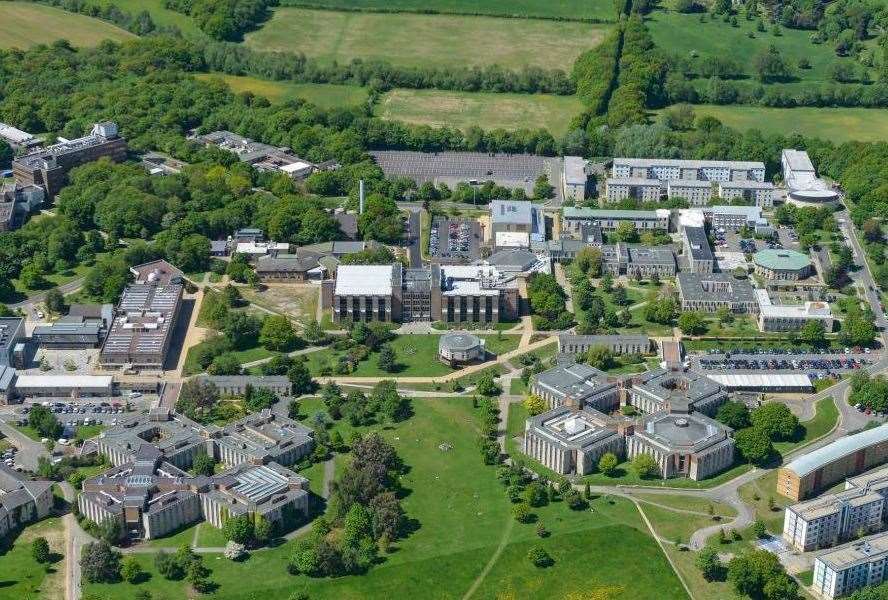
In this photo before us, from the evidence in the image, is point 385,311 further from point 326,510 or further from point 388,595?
point 388,595

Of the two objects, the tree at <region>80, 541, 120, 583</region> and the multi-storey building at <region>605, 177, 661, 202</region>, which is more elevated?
the multi-storey building at <region>605, 177, 661, 202</region>

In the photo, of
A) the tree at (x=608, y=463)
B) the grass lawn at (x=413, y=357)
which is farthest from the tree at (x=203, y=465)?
the tree at (x=608, y=463)

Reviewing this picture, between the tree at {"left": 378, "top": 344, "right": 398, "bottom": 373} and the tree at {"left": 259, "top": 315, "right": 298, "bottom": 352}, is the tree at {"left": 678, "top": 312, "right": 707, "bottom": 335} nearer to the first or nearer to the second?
the tree at {"left": 378, "top": 344, "right": 398, "bottom": 373}

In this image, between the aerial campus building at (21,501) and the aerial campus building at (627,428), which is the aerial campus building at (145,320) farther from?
the aerial campus building at (627,428)

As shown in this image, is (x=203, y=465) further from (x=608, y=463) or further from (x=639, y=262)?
(x=639, y=262)

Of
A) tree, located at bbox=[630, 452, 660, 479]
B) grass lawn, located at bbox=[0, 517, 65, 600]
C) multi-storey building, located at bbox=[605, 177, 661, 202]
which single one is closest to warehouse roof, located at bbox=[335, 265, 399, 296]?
tree, located at bbox=[630, 452, 660, 479]

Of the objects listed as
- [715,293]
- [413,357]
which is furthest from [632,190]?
[413,357]

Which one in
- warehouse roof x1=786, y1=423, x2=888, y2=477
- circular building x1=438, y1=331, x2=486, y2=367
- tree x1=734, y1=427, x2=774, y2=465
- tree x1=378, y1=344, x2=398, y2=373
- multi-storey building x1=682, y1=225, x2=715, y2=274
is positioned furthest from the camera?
multi-storey building x1=682, y1=225, x2=715, y2=274
